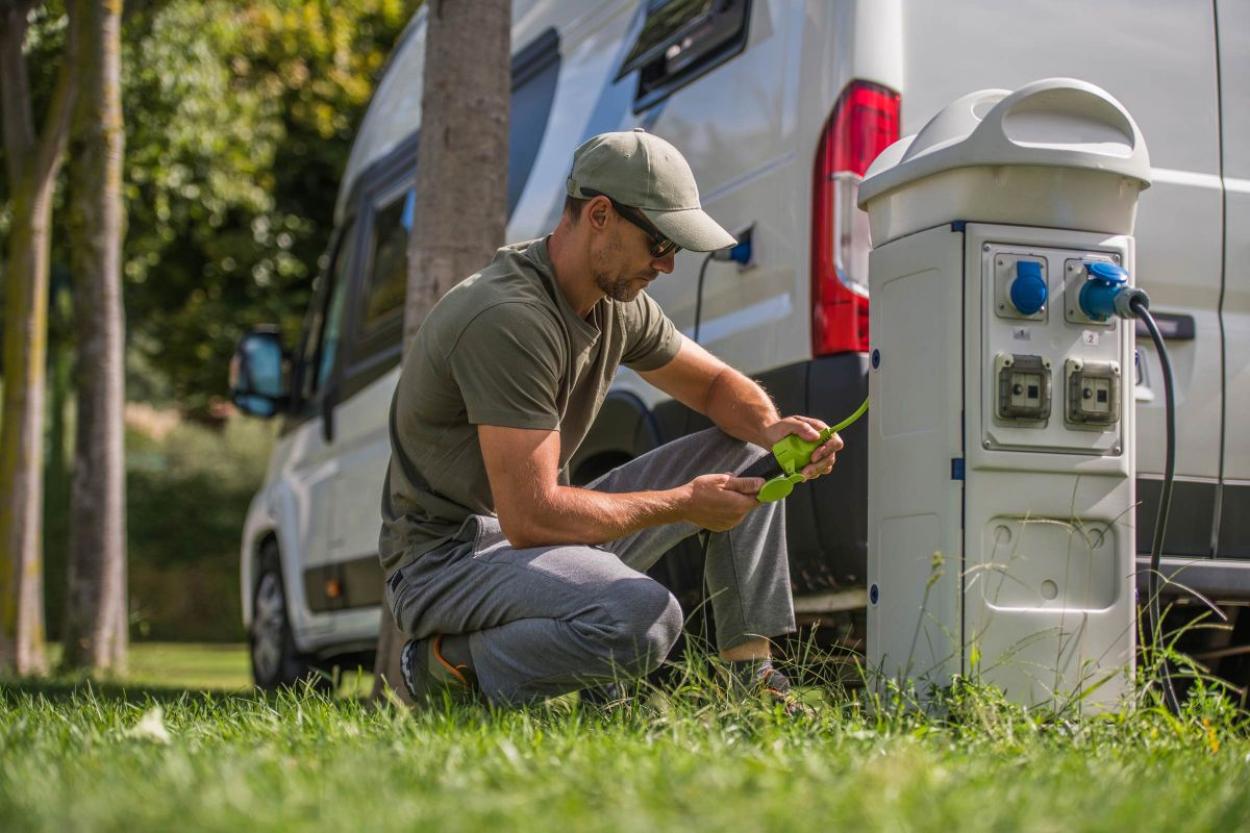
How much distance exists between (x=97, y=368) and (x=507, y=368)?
7213mm

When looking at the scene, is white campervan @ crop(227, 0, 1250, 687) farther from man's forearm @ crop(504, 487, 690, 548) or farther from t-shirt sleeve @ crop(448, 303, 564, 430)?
t-shirt sleeve @ crop(448, 303, 564, 430)

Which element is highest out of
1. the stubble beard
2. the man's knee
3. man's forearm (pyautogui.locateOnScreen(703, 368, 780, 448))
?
the stubble beard

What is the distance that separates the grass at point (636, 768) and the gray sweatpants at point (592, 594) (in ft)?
0.41

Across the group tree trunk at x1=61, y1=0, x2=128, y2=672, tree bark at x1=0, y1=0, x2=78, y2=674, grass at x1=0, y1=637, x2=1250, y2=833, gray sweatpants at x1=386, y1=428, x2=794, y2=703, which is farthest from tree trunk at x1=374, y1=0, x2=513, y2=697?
tree bark at x1=0, y1=0, x2=78, y2=674

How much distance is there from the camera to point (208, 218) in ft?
44.5

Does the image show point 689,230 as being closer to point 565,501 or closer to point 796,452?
point 796,452

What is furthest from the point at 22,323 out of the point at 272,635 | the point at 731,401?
the point at 731,401

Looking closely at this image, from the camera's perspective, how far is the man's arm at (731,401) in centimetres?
376

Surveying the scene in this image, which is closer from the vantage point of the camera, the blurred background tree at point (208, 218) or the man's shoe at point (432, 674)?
the man's shoe at point (432, 674)

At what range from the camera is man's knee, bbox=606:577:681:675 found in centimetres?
359

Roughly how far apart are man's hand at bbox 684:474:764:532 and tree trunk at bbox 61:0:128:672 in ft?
23.1

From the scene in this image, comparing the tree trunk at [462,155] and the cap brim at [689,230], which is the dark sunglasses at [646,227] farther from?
the tree trunk at [462,155]

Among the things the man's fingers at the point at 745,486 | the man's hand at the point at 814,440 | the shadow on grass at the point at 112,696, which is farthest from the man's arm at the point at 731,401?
the shadow on grass at the point at 112,696

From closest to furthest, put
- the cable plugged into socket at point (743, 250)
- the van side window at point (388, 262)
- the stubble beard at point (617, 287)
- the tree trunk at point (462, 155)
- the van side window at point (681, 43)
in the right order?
the stubble beard at point (617, 287)
the cable plugged into socket at point (743, 250)
the van side window at point (681, 43)
the tree trunk at point (462, 155)
the van side window at point (388, 262)
